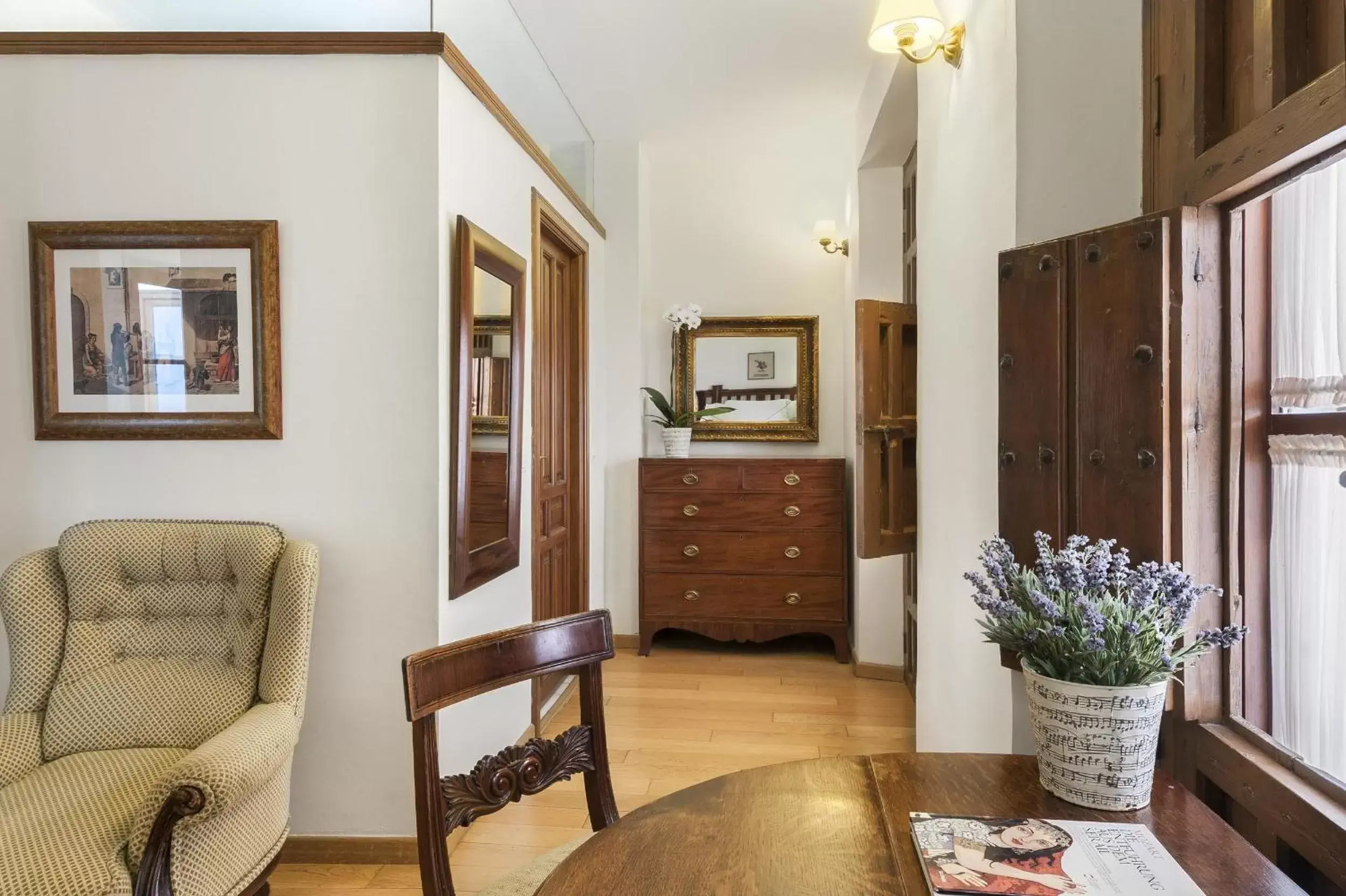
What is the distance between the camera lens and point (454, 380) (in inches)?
87.2

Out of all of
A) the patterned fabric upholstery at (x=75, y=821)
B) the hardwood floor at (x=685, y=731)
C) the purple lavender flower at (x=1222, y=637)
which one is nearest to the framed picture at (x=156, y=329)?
the patterned fabric upholstery at (x=75, y=821)

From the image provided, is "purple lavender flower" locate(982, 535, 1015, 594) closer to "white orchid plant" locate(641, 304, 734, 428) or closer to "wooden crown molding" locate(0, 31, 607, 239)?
"wooden crown molding" locate(0, 31, 607, 239)

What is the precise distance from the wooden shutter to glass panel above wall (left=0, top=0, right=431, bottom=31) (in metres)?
1.62

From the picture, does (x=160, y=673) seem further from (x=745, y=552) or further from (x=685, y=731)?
(x=745, y=552)

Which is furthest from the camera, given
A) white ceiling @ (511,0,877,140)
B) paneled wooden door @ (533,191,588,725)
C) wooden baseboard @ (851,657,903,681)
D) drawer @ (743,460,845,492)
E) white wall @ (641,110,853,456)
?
white wall @ (641,110,853,456)

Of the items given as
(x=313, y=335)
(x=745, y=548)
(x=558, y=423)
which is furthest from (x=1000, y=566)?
(x=745, y=548)

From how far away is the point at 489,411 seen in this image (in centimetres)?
246

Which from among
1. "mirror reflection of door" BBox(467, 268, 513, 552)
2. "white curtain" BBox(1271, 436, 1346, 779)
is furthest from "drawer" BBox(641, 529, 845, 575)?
"white curtain" BBox(1271, 436, 1346, 779)

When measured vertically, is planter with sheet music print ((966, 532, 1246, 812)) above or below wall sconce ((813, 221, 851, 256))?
below

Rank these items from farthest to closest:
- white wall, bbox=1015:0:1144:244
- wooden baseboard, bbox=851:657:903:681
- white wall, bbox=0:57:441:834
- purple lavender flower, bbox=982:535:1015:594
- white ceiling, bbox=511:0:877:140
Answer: wooden baseboard, bbox=851:657:903:681, white ceiling, bbox=511:0:877:140, white wall, bbox=0:57:441:834, white wall, bbox=1015:0:1144:244, purple lavender flower, bbox=982:535:1015:594

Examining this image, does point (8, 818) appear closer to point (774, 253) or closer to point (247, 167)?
point (247, 167)

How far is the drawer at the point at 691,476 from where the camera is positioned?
4105 millimetres

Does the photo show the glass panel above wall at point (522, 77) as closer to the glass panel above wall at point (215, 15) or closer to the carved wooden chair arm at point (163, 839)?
the glass panel above wall at point (215, 15)

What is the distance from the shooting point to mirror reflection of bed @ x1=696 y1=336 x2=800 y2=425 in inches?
183
